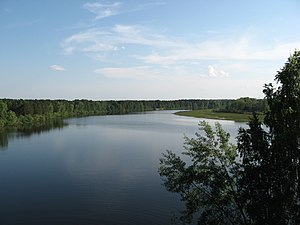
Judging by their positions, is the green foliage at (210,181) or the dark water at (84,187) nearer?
the green foliage at (210,181)

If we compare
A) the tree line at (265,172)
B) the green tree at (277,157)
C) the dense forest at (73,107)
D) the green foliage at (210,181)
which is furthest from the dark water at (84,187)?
the dense forest at (73,107)

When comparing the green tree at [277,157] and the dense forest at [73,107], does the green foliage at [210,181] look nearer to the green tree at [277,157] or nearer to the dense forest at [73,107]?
the green tree at [277,157]

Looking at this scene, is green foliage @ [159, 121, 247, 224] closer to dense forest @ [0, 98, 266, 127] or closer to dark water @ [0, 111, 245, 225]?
dense forest @ [0, 98, 266, 127]

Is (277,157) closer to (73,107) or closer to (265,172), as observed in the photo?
(265,172)

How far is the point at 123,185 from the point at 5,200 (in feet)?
23.6

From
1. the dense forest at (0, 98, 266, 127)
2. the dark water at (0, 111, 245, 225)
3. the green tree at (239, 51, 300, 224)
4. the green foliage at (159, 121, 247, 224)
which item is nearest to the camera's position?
the green tree at (239, 51, 300, 224)

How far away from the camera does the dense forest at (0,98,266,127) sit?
6630 cm

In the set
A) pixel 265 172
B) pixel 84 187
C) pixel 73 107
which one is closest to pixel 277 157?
pixel 265 172

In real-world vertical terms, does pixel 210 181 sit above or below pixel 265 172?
below

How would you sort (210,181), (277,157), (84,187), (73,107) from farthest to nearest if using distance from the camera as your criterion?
(73,107), (84,187), (210,181), (277,157)

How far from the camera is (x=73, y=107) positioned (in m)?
114

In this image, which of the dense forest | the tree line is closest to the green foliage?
the tree line

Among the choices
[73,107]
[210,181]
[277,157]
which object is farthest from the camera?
[73,107]

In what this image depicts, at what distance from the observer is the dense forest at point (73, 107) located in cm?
6630
